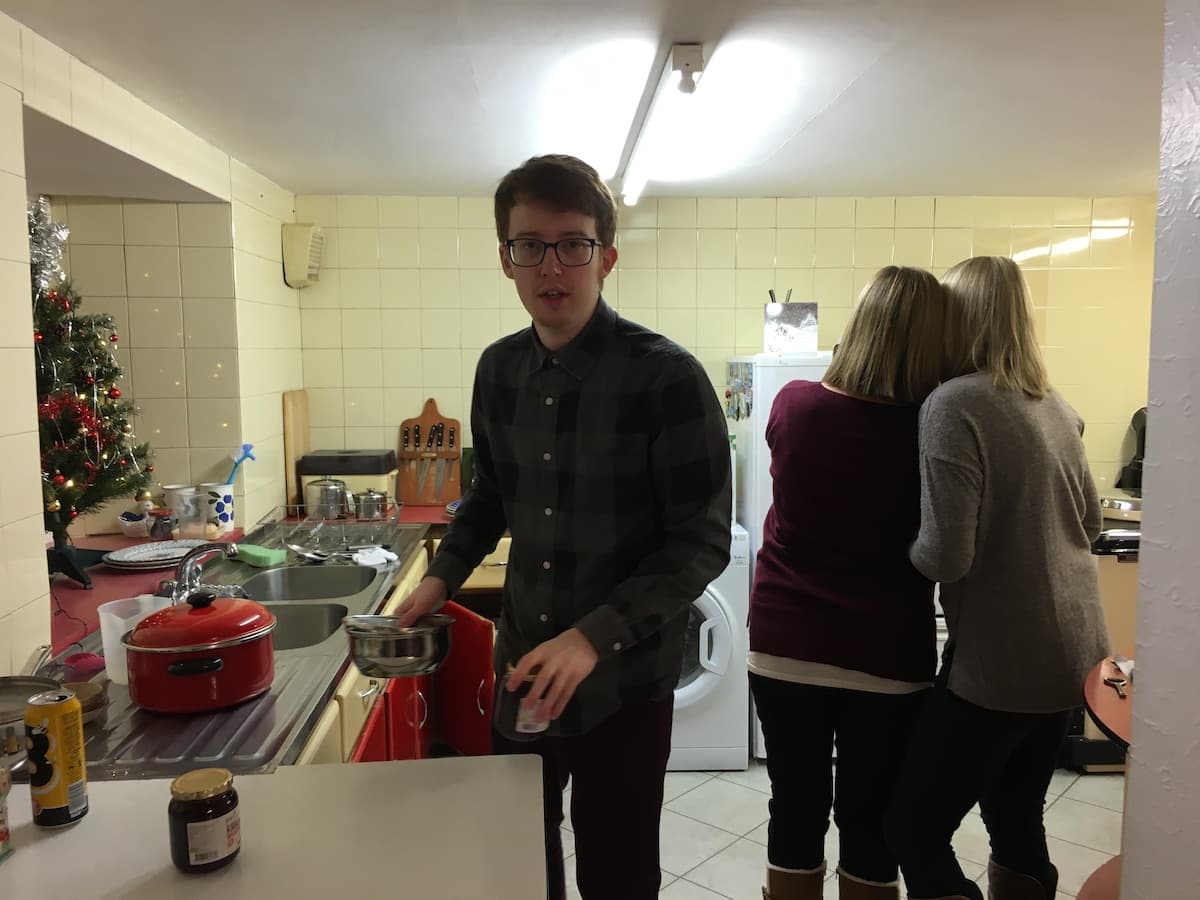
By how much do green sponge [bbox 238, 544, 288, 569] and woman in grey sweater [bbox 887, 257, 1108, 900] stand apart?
1.79 metres

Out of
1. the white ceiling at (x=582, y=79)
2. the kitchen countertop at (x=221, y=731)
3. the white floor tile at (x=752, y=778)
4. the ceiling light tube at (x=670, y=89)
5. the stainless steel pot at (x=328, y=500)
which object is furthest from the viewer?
the stainless steel pot at (x=328, y=500)

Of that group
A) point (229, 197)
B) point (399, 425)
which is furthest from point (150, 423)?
point (399, 425)

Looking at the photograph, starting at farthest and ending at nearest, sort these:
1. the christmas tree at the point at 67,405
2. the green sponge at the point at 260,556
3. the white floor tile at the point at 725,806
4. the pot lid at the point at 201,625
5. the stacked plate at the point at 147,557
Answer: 1. the white floor tile at the point at 725,806
2. the green sponge at the point at 260,556
3. the stacked plate at the point at 147,557
4. the christmas tree at the point at 67,405
5. the pot lid at the point at 201,625

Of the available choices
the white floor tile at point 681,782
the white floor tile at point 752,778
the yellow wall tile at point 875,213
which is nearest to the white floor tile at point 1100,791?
the white floor tile at point 752,778

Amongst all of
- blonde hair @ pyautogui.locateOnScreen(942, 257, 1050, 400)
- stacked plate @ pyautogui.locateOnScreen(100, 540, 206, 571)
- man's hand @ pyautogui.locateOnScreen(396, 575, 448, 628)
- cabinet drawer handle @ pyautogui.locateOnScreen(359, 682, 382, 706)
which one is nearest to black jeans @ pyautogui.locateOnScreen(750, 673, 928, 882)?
blonde hair @ pyautogui.locateOnScreen(942, 257, 1050, 400)

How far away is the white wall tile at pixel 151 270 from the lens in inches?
109

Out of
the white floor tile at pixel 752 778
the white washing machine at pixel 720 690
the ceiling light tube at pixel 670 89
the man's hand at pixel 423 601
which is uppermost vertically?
the ceiling light tube at pixel 670 89

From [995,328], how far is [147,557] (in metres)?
2.20

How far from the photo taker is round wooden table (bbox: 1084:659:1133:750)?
4.12 feet

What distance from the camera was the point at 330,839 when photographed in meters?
1.01

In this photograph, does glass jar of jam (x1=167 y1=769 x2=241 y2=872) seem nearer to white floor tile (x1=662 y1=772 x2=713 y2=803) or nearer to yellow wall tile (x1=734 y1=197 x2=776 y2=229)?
white floor tile (x1=662 y1=772 x2=713 y2=803)

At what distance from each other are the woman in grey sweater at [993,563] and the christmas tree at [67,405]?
1.83m

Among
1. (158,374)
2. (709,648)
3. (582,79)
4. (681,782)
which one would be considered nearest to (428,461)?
(158,374)

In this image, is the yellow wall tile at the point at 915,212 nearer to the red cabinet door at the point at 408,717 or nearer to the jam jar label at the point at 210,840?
the red cabinet door at the point at 408,717
